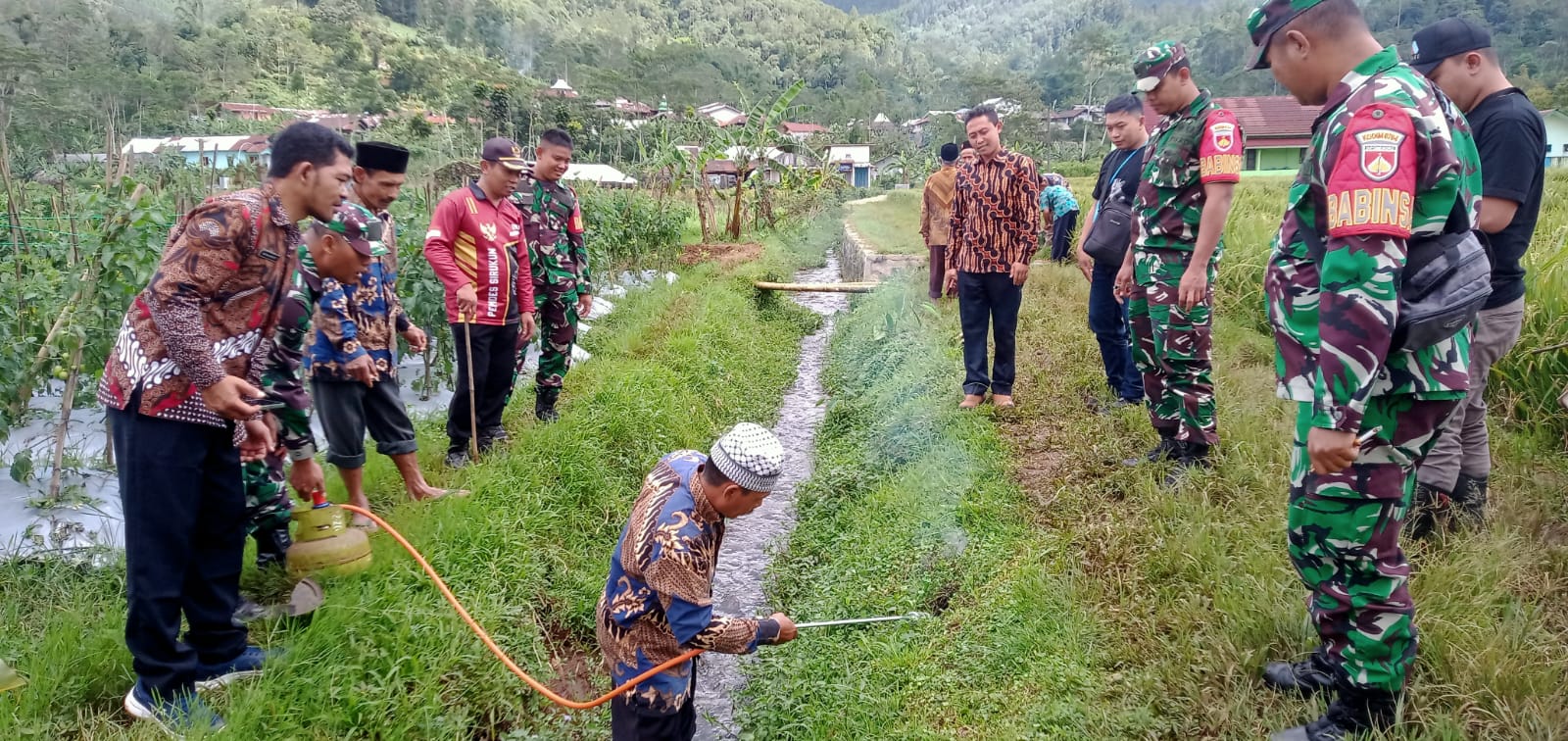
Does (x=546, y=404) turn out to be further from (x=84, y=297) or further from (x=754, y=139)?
(x=754, y=139)

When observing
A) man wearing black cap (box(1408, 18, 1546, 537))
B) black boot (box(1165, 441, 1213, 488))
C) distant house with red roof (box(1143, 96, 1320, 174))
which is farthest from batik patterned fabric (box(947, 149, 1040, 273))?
distant house with red roof (box(1143, 96, 1320, 174))

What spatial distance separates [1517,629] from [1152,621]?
1.03 meters

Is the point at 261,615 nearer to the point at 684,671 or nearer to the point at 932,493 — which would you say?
the point at 684,671

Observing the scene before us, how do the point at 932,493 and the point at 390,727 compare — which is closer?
the point at 390,727

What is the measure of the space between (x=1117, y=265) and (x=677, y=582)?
370cm

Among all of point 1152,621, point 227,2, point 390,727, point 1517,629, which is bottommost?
point 390,727

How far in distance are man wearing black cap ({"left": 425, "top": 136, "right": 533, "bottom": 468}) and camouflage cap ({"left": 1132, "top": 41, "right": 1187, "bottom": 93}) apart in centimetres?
331

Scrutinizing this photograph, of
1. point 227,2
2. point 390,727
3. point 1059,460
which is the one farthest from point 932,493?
point 227,2

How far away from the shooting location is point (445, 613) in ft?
11.3

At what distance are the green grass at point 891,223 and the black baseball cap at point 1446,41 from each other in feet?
29.0

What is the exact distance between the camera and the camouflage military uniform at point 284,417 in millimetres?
3473

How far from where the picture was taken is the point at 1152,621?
10.2 feet

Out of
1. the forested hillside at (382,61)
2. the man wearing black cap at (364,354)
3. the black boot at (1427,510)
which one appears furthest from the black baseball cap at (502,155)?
the black boot at (1427,510)

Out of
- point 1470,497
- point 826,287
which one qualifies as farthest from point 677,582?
point 826,287
